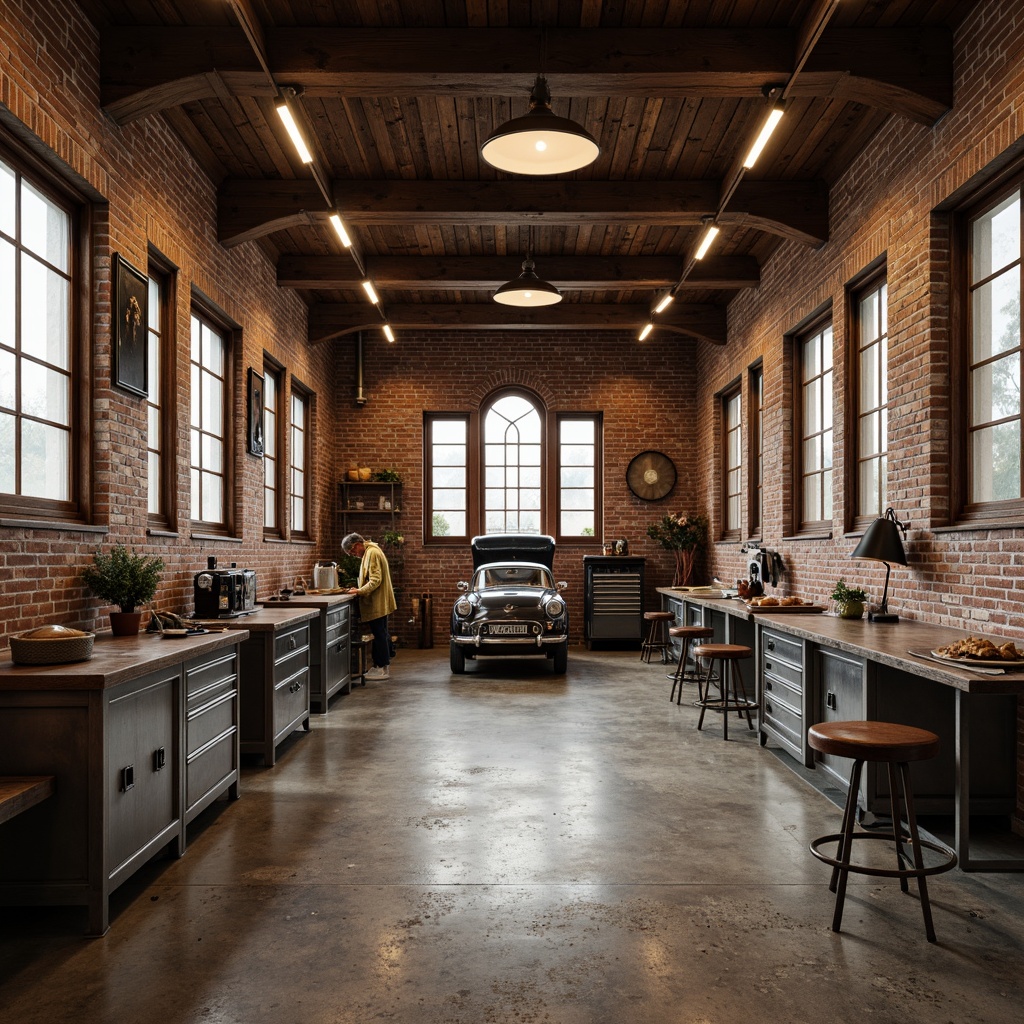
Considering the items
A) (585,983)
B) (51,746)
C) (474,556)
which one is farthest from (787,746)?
(474,556)

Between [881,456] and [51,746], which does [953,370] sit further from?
[51,746]

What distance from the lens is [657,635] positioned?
1197 cm

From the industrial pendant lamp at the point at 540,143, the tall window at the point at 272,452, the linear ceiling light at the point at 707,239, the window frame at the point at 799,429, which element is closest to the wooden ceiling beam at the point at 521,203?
the linear ceiling light at the point at 707,239

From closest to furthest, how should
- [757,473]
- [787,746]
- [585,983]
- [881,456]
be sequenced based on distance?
[585,983] → [787,746] → [881,456] → [757,473]

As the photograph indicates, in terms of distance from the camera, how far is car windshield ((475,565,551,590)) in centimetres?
1059

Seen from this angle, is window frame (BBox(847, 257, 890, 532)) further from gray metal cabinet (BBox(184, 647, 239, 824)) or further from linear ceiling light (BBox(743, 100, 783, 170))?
gray metal cabinet (BBox(184, 647, 239, 824))

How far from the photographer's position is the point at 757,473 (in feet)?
33.2

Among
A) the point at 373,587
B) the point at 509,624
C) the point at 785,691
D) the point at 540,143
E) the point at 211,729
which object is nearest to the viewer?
the point at 211,729

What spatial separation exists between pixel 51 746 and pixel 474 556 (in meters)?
8.25

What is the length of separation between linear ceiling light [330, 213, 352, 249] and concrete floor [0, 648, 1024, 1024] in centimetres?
463

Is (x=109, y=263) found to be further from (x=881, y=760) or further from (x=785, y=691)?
(x=785, y=691)

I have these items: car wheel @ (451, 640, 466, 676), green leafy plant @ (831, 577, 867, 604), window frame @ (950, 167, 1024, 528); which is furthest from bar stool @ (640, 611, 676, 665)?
window frame @ (950, 167, 1024, 528)

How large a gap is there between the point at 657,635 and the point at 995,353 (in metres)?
7.49

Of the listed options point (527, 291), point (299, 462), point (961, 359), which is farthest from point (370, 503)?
point (961, 359)
